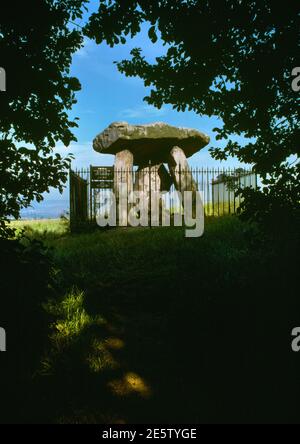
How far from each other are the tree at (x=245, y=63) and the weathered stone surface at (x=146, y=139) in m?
9.32

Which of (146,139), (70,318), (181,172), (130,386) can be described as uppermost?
(146,139)

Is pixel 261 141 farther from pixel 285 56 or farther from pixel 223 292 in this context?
pixel 223 292

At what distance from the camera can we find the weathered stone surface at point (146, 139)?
540 inches

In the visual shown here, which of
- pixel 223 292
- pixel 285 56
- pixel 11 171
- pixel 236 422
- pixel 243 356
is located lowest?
pixel 236 422

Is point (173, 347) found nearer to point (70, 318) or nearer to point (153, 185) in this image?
point (70, 318)

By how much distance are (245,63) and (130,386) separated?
3364 mm

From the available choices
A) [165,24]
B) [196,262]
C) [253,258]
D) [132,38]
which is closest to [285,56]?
[165,24]

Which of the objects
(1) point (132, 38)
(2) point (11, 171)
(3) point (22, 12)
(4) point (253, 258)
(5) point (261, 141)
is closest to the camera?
(3) point (22, 12)

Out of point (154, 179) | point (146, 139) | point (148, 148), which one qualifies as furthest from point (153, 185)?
point (146, 139)

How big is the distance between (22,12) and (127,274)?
4.35m

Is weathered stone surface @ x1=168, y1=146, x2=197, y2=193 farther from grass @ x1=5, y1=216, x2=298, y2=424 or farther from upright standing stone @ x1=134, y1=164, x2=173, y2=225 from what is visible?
grass @ x1=5, y1=216, x2=298, y2=424

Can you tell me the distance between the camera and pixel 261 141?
4062 millimetres

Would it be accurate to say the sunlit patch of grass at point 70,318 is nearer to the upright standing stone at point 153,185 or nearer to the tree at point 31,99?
the tree at point 31,99

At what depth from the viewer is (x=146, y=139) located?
45.8 ft
